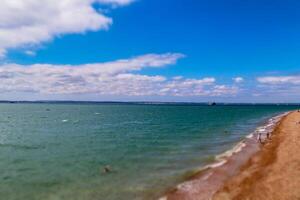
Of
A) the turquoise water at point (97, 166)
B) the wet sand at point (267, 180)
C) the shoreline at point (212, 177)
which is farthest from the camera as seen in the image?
the turquoise water at point (97, 166)

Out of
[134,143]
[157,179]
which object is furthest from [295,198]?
[134,143]

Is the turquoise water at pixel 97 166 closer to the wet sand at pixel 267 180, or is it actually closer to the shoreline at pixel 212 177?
the shoreline at pixel 212 177

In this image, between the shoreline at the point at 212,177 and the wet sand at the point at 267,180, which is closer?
the wet sand at the point at 267,180

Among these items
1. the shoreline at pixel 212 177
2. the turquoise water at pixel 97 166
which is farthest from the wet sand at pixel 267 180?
the turquoise water at pixel 97 166

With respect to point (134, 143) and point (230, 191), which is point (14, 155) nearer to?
point (134, 143)

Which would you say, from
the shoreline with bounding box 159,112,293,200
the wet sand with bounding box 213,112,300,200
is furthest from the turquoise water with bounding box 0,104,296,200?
the wet sand with bounding box 213,112,300,200

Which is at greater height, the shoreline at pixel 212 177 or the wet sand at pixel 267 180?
the wet sand at pixel 267 180

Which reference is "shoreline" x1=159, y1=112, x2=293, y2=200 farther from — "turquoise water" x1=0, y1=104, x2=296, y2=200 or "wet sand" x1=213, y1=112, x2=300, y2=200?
"turquoise water" x1=0, y1=104, x2=296, y2=200

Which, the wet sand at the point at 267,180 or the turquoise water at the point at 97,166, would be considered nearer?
the wet sand at the point at 267,180

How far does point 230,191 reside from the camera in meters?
21.2

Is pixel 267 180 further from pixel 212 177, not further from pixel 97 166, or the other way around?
pixel 97 166

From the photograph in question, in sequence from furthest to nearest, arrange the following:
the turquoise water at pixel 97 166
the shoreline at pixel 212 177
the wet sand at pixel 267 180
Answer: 1. the turquoise water at pixel 97 166
2. the shoreline at pixel 212 177
3. the wet sand at pixel 267 180

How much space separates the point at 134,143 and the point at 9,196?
25825 millimetres

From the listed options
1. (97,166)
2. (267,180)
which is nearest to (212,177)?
(267,180)
